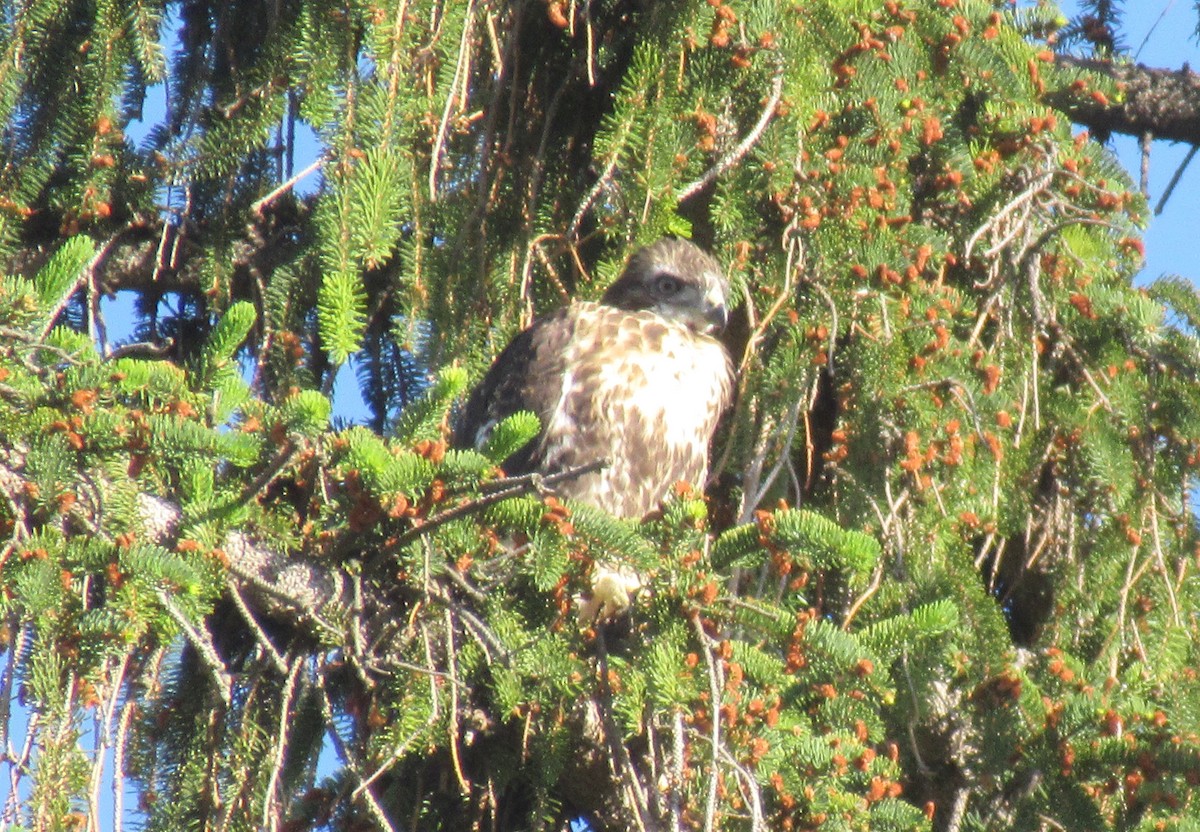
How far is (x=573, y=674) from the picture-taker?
2.74m

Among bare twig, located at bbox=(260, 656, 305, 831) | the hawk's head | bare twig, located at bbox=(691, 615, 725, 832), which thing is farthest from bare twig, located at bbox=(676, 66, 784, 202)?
bare twig, located at bbox=(260, 656, 305, 831)

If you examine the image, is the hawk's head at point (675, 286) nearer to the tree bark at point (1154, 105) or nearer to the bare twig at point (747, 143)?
the bare twig at point (747, 143)

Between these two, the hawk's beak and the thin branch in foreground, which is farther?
the hawk's beak

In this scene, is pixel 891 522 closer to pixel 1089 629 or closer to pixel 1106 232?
pixel 1089 629

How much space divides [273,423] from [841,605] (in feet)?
5.43

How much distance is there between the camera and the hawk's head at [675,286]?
425 cm

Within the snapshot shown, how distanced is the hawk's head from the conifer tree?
3.8 inches

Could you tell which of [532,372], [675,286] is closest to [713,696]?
[532,372]

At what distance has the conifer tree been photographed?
245 cm

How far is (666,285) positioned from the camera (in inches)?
176

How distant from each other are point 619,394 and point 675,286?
397 millimetres

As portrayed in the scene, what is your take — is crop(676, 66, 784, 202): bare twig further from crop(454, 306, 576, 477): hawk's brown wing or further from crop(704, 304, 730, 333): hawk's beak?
crop(454, 306, 576, 477): hawk's brown wing

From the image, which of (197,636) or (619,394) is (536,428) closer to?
(197,636)

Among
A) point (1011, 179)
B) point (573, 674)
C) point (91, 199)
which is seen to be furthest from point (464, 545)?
point (1011, 179)
